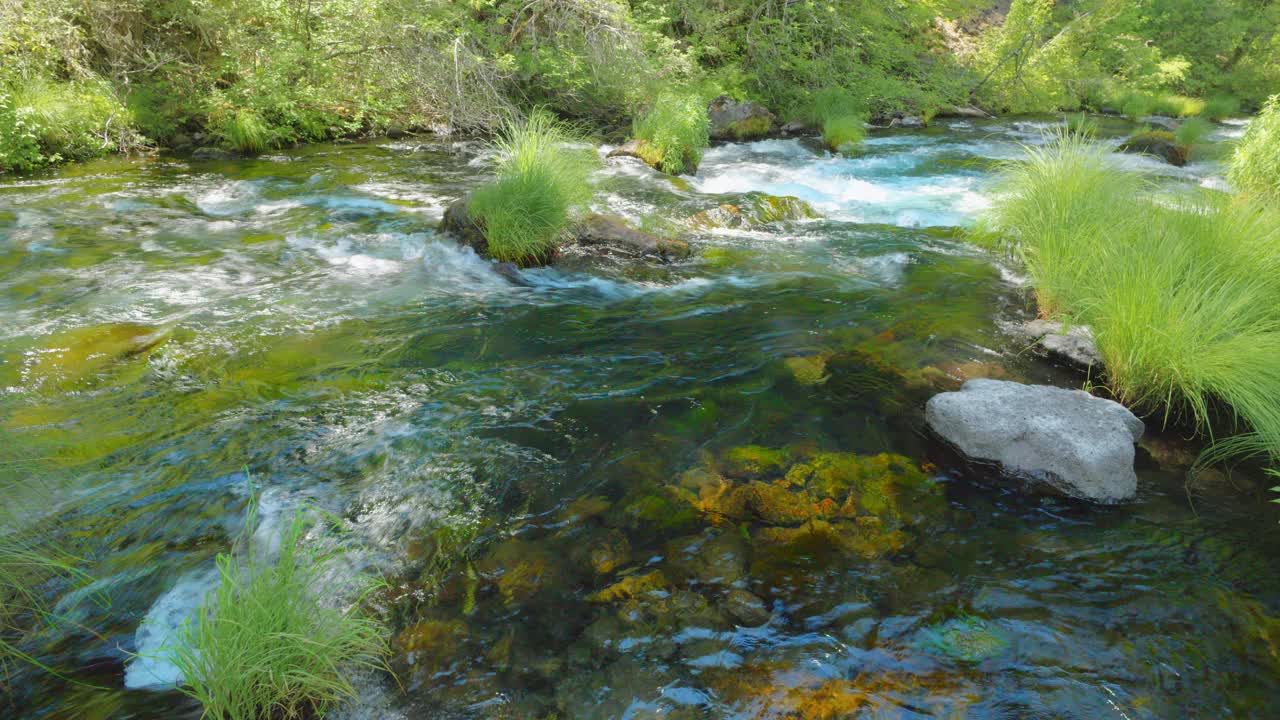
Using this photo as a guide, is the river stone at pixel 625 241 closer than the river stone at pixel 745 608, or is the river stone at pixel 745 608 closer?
the river stone at pixel 745 608

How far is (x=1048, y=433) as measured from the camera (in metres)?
3.61

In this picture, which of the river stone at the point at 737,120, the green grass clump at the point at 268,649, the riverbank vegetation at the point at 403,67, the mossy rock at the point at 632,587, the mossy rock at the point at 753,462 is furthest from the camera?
the river stone at the point at 737,120

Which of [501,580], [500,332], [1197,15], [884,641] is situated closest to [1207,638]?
[884,641]

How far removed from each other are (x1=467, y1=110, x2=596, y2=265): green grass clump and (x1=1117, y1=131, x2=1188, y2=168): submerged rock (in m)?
11.7

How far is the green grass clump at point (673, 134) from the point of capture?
1117 centimetres

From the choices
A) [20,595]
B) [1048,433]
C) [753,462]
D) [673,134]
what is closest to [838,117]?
[673,134]

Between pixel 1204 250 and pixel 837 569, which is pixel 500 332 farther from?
pixel 1204 250

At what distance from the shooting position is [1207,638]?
261 cm

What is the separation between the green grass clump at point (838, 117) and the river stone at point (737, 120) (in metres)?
1.27

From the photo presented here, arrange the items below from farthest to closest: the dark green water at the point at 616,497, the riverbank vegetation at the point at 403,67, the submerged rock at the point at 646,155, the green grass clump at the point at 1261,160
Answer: the submerged rock at the point at 646,155, the riverbank vegetation at the point at 403,67, the green grass clump at the point at 1261,160, the dark green water at the point at 616,497

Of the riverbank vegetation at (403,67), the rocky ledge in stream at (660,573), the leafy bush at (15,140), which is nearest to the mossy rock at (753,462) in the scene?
the rocky ledge in stream at (660,573)

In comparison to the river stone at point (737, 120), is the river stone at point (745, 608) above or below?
below

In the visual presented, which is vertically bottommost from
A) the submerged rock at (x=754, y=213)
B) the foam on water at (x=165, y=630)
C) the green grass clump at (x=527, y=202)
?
the foam on water at (x=165, y=630)

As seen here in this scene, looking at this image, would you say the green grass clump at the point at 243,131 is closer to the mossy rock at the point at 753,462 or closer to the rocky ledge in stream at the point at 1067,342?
the mossy rock at the point at 753,462
